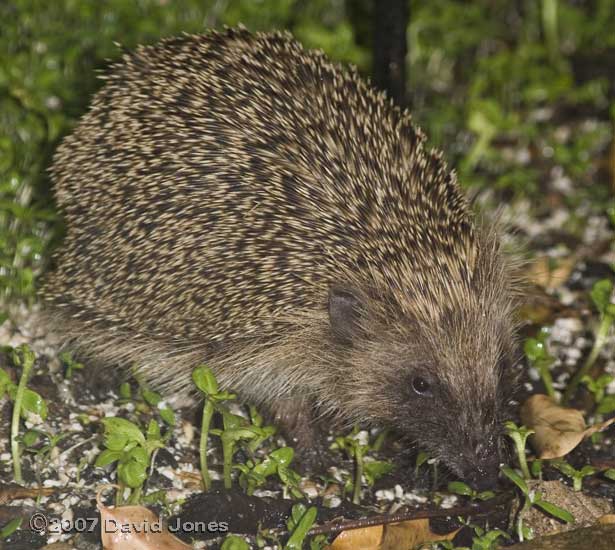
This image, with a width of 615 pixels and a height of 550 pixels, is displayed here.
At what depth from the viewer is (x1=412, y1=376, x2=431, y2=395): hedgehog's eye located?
4395mm

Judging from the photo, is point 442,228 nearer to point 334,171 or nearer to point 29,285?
point 334,171

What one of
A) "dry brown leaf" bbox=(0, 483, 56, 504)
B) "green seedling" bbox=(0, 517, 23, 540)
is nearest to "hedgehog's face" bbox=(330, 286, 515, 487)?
"dry brown leaf" bbox=(0, 483, 56, 504)

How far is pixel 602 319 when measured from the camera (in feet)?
16.8

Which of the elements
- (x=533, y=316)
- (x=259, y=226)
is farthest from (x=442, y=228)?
(x=533, y=316)

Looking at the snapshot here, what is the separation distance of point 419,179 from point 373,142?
261 mm

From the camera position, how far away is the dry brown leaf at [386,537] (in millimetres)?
4219

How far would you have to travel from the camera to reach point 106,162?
186 inches

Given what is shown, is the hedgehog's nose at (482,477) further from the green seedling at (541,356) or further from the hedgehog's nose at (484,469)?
the green seedling at (541,356)

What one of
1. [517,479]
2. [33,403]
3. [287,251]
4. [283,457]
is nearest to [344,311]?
[287,251]

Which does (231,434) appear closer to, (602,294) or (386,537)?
(386,537)

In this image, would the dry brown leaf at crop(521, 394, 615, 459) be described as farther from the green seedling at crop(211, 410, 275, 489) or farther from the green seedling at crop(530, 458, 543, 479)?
the green seedling at crop(211, 410, 275, 489)

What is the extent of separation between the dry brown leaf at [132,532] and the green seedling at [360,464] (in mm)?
862

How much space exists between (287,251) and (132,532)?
4.29 feet

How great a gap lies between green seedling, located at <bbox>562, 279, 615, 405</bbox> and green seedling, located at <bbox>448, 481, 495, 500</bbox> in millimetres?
857
